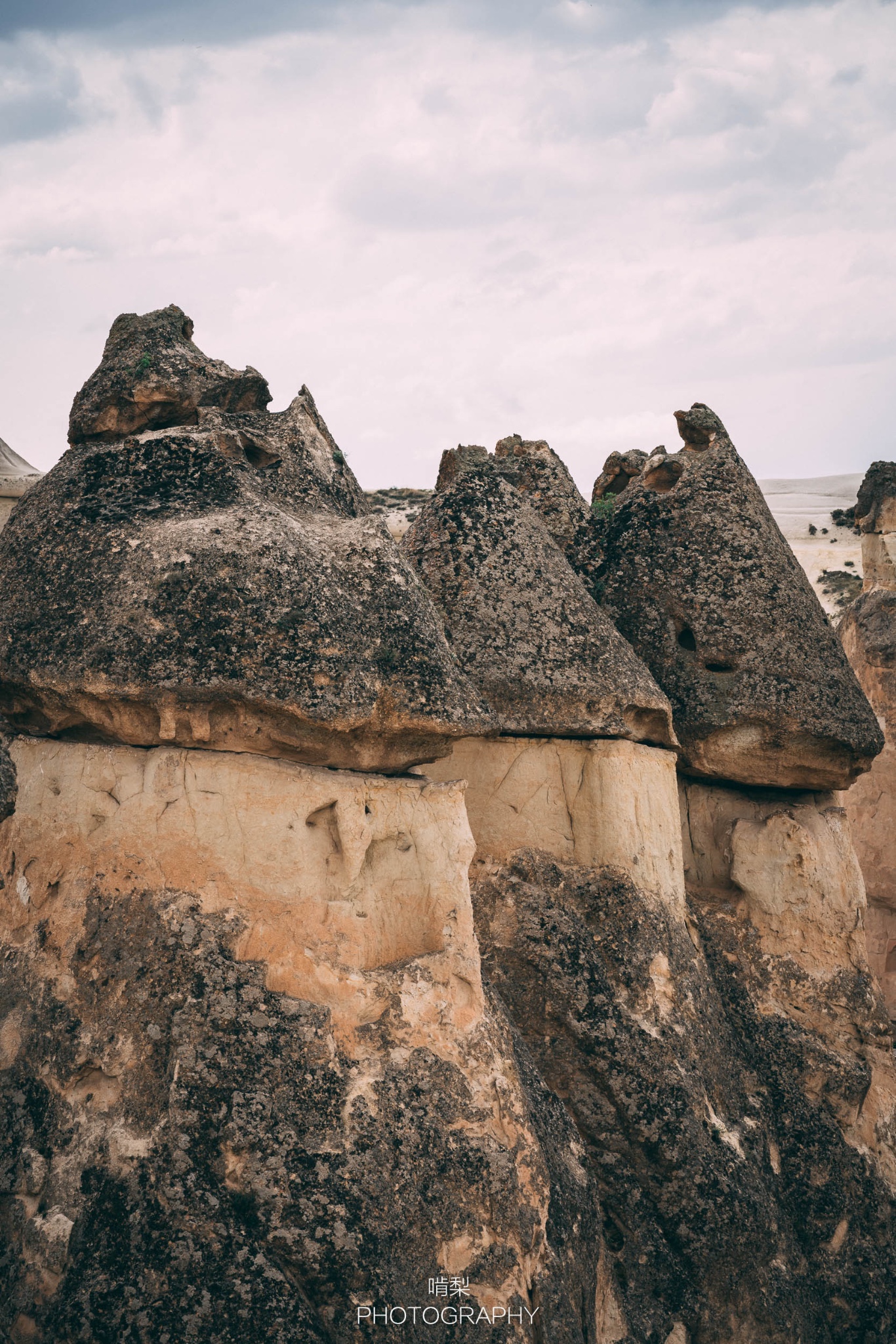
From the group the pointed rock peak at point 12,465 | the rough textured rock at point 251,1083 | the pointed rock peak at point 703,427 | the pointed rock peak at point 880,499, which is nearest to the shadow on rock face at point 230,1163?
the rough textured rock at point 251,1083

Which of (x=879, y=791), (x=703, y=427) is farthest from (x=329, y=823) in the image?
(x=879, y=791)

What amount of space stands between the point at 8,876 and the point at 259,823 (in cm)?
153

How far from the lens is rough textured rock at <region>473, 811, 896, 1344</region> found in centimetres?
772

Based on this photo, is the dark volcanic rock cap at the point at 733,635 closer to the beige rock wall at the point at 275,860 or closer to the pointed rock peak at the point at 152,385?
the beige rock wall at the point at 275,860

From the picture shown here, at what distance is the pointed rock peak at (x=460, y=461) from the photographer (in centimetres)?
951

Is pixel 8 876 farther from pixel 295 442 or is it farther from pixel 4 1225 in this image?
pixel 295 442

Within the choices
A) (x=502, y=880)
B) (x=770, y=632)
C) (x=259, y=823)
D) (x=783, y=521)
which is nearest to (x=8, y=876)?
(x=259, y=823)

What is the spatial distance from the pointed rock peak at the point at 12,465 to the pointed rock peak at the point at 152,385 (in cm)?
1008

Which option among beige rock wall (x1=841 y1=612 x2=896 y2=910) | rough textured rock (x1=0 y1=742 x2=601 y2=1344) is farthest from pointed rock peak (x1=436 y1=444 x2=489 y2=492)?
beige rock wall (x1=841 y1=612 x2=896 y2=910)

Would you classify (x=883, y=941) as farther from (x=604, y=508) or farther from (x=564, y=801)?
(x=564, y=801)

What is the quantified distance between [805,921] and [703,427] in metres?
4.01

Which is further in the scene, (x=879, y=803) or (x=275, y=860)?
(x=879, y=803)

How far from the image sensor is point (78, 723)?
23.9 ft

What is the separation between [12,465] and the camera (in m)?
18.8
